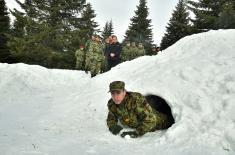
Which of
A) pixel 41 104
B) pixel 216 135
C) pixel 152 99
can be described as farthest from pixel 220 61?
pixel 41 104

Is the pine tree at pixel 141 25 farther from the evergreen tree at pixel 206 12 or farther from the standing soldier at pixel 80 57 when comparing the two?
the standing soldier at pixel 80 57

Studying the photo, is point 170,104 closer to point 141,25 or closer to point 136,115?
point 136,115

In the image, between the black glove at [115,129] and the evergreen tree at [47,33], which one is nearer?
the black glove at [115,129]

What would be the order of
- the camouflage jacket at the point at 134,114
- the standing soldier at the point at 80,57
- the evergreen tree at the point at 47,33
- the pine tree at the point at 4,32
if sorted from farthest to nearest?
the pine tree at the point at 4,32 < the evergreen tree at the point at 47,33 < the standing soldier at the point at 80,57 < the camouflage jacket at the point at 134,114

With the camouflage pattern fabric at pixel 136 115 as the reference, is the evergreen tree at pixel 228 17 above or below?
above

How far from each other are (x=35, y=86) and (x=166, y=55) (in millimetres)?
5657

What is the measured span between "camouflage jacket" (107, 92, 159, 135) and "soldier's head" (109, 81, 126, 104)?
0.21 metres

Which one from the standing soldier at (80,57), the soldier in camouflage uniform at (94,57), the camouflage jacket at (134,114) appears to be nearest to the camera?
the camouflage jacket at (134,114)

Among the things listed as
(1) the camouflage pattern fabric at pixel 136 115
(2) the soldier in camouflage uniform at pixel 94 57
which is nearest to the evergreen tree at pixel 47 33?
(2) the soldier in camouflage uniform at pixel 94 57

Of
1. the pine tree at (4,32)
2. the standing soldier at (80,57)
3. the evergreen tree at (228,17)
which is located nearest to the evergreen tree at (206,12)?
the evergreen tree at (228,17)

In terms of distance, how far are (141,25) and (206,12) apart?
534 inches

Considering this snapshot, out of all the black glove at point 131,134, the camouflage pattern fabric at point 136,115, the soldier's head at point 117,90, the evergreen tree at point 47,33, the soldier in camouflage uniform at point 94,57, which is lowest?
the black glove at point 131,134

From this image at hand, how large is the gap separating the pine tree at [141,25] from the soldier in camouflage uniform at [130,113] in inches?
1438

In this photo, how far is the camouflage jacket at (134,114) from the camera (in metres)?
6.99
